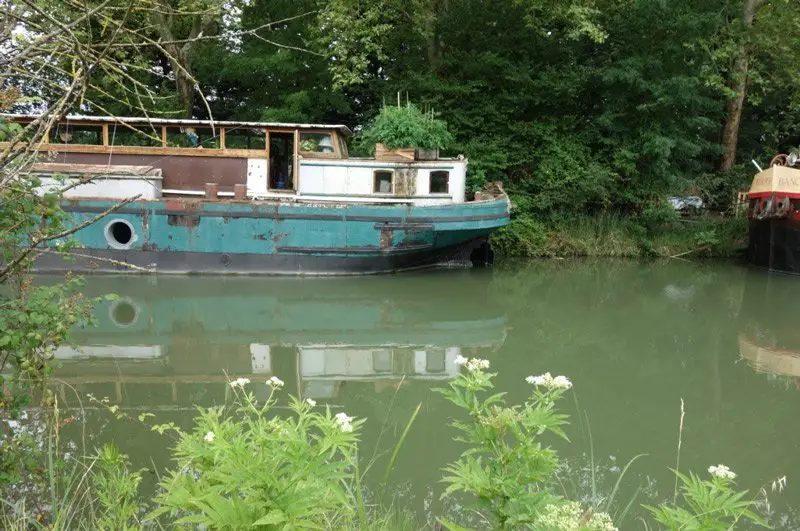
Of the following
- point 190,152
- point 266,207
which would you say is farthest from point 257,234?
point 190,152

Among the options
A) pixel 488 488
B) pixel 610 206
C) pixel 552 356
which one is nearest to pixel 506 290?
pixel 552 356

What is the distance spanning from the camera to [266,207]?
952cm

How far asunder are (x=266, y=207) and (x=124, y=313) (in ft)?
9.59

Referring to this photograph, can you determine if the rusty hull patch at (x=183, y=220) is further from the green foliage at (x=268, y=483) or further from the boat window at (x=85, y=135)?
the green foliage at (x=268, y=483)

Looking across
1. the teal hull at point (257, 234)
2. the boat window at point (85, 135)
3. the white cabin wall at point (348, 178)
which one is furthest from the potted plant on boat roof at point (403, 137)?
the boat window at point (85, 135)

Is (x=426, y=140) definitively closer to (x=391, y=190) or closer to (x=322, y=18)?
(x=391, y=190)

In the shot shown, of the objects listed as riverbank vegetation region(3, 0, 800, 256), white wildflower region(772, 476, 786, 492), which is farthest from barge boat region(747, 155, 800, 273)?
white wildflower region(772, 476, 786, 492)

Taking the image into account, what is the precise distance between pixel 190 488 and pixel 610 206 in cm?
1336

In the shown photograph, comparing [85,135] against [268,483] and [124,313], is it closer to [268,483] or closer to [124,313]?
[124,313]

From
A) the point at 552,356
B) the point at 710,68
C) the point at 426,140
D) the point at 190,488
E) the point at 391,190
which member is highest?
the point at 710,68

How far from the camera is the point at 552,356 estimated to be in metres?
6.06

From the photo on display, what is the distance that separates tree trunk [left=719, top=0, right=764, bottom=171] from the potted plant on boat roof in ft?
23.9

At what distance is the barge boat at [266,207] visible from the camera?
9.49 metres

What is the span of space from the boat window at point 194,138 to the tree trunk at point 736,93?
34.8 feet
